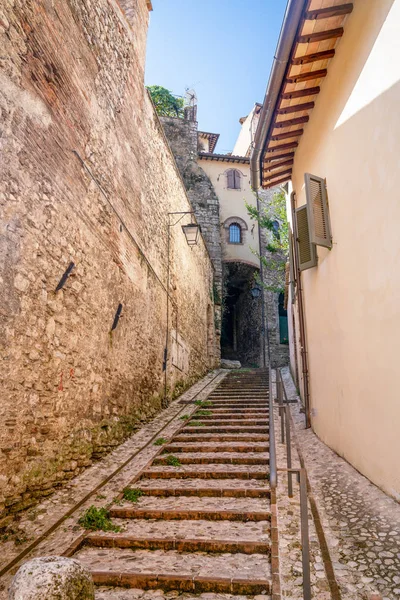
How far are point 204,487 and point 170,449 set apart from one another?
152 cm

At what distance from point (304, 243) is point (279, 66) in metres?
2.47

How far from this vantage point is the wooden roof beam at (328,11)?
4258 mm

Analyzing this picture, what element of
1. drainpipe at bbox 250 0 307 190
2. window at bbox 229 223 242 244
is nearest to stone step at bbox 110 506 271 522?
drainpipe at bbox 250 0 307 190

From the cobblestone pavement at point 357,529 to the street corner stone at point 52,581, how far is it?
145 cm

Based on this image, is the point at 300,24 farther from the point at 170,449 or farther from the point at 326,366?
the point at 170,449

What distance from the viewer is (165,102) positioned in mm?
21531

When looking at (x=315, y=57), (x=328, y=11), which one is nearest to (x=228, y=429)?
(x=315, y=57)

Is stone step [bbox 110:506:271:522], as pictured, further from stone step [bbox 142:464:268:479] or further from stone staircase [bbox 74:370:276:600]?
stone step [bbox 142:464:268:479]

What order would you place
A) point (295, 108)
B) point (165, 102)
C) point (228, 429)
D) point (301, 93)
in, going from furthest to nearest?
point (165, 102)
point (228, 429)
point (295, 108)
point (301, 93)

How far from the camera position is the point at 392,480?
346cm

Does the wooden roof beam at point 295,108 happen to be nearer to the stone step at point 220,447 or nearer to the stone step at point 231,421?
the stone step at point 220,447

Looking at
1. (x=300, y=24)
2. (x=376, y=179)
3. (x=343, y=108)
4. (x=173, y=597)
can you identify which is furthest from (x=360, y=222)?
(x=173, y=597)

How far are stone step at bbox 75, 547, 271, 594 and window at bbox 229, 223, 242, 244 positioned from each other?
62.0 feet

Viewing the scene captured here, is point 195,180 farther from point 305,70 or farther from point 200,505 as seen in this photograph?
point 200,505
